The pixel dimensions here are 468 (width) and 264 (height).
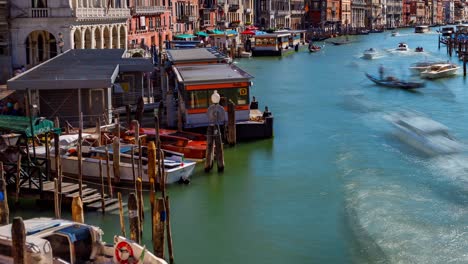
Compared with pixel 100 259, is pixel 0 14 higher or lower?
higher

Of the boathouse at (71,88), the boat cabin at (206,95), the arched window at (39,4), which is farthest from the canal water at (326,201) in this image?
the arched window at (39,4)

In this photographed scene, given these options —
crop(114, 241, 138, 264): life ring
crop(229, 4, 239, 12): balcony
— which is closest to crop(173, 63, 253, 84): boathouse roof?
crop(114, 241, 138, 264): life ring

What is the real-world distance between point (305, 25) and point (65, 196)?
101164mm

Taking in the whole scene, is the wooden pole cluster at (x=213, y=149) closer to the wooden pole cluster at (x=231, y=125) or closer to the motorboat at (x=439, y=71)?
the wooden pole cluster at (x=231, y=125)

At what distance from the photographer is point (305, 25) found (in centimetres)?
11669

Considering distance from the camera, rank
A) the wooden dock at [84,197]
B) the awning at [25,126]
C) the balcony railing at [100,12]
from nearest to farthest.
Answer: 1. the wooden dock at [84,197]
2. the awning at [25,126]
3. the balcony railing at [100,12]

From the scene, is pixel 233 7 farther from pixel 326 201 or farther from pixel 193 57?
pixel 326 201

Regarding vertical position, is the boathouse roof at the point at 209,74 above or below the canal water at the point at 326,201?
above

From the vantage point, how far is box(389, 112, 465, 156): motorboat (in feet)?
84.2

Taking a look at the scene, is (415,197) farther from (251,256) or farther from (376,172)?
(251,256)

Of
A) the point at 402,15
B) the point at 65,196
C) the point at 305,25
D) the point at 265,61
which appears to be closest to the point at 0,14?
the point at 65,196

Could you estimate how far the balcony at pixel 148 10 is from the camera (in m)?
53.3

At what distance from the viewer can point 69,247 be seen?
44.0 feet

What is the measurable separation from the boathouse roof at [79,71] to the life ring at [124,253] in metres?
12.1
